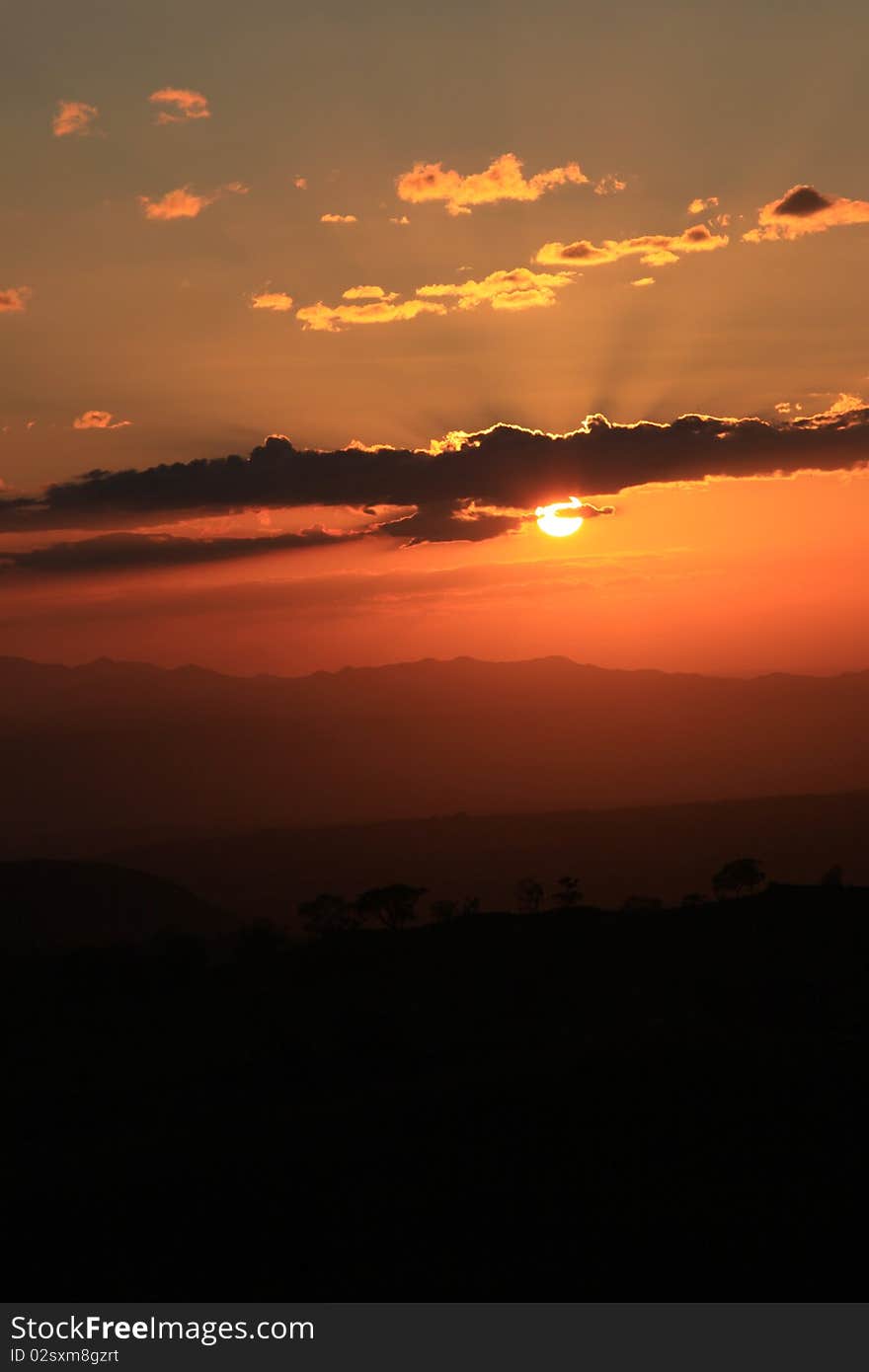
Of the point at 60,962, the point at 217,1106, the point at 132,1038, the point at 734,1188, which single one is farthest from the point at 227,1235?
the point at 60,962

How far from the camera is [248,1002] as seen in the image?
64.1m

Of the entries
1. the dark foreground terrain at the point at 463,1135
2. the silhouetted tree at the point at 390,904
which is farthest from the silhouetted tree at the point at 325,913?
the dark foreground terrain at the point at 463,1135

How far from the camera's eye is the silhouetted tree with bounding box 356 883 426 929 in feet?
350

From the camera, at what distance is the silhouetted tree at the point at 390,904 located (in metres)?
107

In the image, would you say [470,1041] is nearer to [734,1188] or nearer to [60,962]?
[734,1188]

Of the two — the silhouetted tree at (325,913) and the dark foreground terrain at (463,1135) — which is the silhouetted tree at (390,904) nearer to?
the silhouetted tree at (325,913)

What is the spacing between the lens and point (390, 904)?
10762 cm

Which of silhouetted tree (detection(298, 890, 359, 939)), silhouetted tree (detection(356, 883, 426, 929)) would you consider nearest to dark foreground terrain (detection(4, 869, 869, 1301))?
silhouetted tree (detection(356, 883, 426, 929))

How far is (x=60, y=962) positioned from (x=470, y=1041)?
35.2 meters

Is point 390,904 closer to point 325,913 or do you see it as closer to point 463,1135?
point 325,913

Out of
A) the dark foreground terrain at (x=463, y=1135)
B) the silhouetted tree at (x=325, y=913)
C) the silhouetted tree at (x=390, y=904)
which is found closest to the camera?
the dark foreground terrain at (x=463, y=1135)

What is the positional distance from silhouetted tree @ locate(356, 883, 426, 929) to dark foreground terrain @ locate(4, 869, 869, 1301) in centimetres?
3944

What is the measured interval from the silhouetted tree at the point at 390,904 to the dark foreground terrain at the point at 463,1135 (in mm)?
39436
